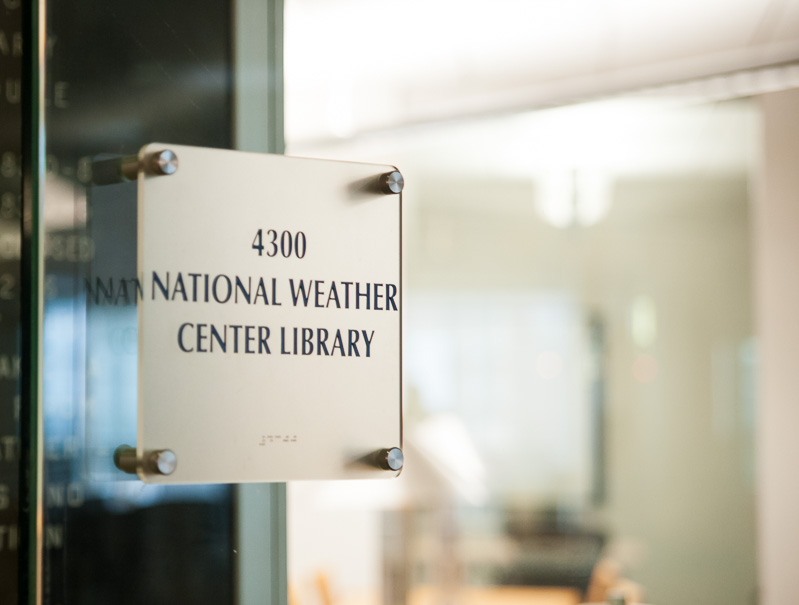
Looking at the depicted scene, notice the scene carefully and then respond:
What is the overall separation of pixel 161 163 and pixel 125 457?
219 mm

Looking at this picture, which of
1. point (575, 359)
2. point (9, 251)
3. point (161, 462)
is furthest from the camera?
point (575, 359)

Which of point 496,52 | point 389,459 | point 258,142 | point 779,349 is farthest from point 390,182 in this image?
point 779,349

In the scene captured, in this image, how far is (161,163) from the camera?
0.67 m

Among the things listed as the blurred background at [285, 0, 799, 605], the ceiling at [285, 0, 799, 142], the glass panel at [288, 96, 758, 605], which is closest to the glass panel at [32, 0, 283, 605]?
the ceiling at [285, 0, 799, 142]

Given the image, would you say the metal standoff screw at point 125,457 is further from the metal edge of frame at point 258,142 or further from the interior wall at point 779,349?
the interior wall at point 779,349

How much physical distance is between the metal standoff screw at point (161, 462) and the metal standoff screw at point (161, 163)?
21 centimetres

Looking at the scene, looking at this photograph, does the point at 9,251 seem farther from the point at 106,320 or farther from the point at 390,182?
the point at 390,182

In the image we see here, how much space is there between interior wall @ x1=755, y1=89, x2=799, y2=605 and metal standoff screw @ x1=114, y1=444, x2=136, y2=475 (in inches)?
138

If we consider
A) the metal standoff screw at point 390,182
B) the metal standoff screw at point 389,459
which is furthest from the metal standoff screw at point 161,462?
the metal standoff screw at point 390,182

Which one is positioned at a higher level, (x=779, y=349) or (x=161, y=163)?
(x=161, y=163)

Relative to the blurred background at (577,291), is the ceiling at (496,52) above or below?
above

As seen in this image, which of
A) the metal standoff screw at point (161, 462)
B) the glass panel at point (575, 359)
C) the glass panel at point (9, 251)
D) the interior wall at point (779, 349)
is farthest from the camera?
the glass panel at point (575, 359)

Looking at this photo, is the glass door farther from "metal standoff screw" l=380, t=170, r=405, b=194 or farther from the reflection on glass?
"metal standoff screw" l=380, t=170, r=405, b=194

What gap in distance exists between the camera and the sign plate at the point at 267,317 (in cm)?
67
